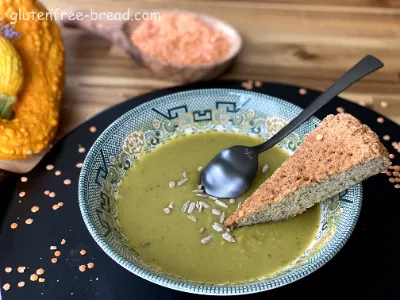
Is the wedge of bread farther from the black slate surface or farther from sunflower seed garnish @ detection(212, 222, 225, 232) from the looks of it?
the black slate surface

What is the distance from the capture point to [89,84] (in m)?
1.91

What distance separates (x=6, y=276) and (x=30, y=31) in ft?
2.69

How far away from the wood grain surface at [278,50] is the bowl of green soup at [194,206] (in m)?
0.33

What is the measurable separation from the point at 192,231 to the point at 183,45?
853 mm

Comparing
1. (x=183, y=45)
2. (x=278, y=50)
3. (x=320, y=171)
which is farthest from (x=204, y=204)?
(x=278, y=50)

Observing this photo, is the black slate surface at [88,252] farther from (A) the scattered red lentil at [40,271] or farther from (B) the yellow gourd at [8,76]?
(B) the yellow gourd at [8,76]

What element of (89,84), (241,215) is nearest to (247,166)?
(241,215)

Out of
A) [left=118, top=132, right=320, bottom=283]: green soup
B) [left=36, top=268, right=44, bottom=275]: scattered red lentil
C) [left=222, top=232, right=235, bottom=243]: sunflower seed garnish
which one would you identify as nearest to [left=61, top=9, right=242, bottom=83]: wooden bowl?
[left=118, top=132, right=320, bottom=283]: green soup

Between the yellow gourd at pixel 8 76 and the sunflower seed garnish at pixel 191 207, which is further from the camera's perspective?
the yellow gourd at pixel 8 76

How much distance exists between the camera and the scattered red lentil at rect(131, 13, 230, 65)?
6.13ft

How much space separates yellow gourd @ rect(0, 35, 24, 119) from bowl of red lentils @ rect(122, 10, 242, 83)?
0.47 m

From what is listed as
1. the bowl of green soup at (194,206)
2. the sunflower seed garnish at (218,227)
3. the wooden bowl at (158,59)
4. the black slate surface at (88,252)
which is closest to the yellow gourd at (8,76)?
the black slate surface at (88,252)

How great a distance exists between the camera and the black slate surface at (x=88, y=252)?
1.22 metres

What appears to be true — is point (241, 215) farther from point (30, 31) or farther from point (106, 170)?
point (30, 31)
